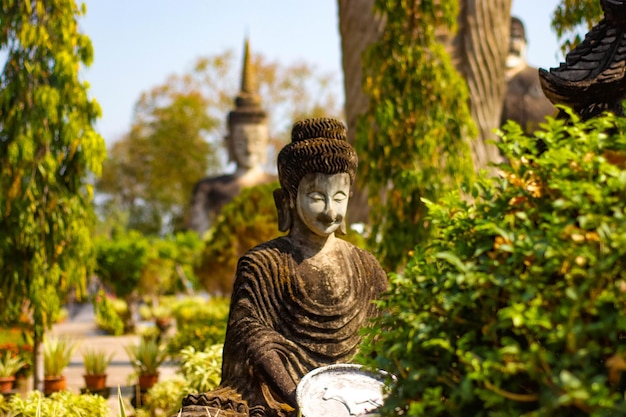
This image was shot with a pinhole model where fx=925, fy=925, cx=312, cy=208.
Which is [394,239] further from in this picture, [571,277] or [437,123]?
[571,277]

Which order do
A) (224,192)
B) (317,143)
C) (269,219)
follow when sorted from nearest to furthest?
(317,143) < (269,219) < (224,192)

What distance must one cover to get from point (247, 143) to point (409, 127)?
14230 mm

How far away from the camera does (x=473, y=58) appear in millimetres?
12328

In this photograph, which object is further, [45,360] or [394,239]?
[45,360]

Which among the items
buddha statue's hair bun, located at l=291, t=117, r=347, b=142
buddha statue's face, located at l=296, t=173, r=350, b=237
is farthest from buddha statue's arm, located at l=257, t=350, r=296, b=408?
buddha statue's hair bun, located at l=291, t=117, r=347, b=142

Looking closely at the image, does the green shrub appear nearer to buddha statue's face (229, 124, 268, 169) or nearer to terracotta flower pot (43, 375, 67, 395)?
terracotta flower pot (43, 375, 67, 395)

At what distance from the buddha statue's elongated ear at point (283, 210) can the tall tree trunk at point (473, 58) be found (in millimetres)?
6473

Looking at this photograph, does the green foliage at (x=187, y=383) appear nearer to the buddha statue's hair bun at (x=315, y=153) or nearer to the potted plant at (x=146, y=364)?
the potted plant at (x=146, y=364)

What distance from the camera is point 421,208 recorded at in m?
8.73

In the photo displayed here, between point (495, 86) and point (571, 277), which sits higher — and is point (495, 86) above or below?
above

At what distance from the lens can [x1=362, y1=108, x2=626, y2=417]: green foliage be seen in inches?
97.3

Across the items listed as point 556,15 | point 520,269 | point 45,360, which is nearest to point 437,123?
point 556,15

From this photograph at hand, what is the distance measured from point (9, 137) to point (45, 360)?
2469 millimetres

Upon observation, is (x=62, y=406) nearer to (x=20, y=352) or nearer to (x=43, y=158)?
(x=43, y=158)
